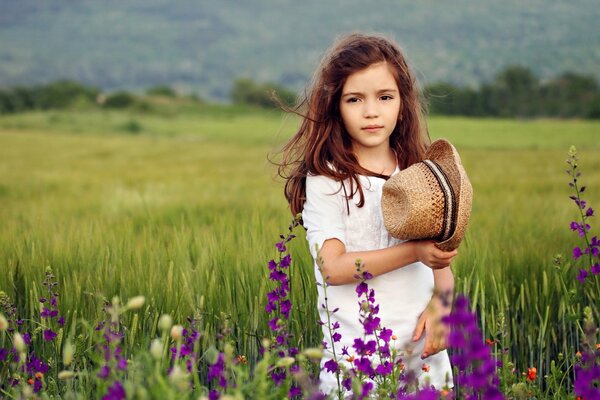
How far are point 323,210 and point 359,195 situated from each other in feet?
0.41

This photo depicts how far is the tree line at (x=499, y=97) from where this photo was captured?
25.0m

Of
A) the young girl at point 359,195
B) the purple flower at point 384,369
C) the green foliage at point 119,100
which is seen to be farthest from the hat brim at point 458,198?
the green foliage at point 119,100

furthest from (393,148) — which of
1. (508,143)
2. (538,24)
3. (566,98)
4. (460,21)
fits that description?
(460,21)

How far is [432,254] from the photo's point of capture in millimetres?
2008

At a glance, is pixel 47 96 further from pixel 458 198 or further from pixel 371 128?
pixel 458 198

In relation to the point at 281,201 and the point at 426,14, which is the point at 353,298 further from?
the point at 426,14

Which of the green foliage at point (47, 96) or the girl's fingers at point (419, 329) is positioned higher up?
the girl's fingers at point (419, 329)

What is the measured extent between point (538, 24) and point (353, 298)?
55879 millimetres

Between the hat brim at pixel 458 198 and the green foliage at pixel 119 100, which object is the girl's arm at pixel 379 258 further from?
the green foliage at pixel 119 100

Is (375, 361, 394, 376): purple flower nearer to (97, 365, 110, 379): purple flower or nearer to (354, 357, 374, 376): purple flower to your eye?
(354, 357, 374, 376): purple flower

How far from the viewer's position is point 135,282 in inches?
110

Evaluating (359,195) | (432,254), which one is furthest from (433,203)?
(359,195)

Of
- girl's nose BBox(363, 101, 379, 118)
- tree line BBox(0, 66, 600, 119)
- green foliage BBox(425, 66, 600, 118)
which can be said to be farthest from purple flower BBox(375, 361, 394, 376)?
green foliage BBox(425, 66, 600, 118)

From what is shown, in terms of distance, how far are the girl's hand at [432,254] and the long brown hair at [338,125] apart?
274mm
